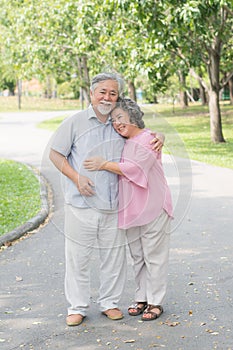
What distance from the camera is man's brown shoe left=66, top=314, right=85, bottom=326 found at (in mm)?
5203

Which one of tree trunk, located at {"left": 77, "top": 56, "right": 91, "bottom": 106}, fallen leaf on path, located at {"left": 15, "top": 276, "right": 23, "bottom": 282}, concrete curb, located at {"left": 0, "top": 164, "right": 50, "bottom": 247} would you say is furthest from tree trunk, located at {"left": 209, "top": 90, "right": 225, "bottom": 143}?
fallen leaf on path, located at {"left": 15, "top": 276, "right": 23, "bottom": 282}

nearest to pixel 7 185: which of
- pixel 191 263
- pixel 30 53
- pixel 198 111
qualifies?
pixel 191 263

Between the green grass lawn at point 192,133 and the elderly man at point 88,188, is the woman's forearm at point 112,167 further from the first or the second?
the green grass lawn at point 192,133

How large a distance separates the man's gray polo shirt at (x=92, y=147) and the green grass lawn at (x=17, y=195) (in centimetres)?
395

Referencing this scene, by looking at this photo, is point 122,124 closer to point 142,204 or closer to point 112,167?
point 112,167

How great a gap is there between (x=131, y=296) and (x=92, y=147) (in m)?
1.54

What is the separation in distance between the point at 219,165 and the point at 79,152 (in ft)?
37.1

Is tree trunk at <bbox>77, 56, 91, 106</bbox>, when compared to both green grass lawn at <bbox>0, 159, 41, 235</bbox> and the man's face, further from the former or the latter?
the man's face

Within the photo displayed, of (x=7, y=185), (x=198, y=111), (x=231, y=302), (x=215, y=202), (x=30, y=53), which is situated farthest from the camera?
(x=198, y=111)

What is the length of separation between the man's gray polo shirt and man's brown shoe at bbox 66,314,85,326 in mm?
826

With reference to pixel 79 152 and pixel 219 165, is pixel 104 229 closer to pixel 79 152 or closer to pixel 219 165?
pixel 79 152

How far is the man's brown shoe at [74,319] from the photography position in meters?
5.20

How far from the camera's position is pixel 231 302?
18.8ft

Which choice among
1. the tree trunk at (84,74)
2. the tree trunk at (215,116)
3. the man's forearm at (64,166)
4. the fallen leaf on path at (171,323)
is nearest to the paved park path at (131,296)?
the fallen leaf on path at (171,323)
